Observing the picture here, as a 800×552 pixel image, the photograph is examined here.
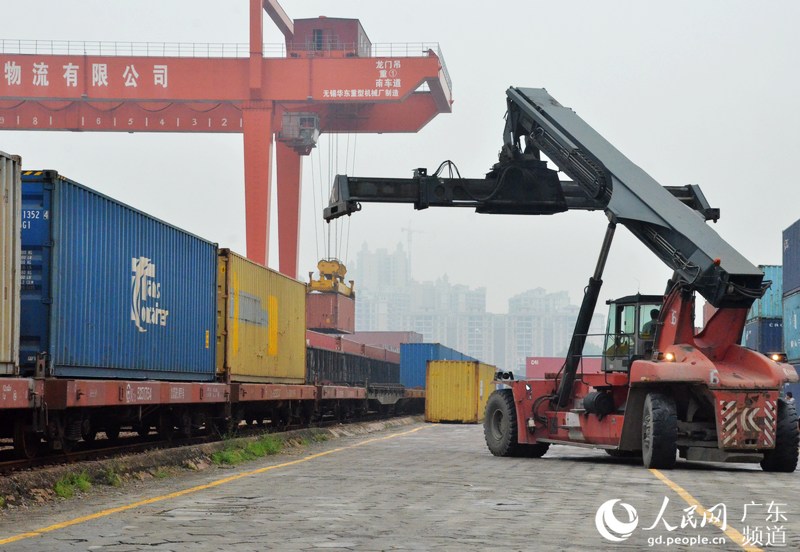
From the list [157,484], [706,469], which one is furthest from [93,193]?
[706,469]

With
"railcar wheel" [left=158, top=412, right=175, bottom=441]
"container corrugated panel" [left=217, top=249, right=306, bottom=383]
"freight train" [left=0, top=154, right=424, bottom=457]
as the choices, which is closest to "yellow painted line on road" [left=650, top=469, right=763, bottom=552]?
"freight train" [left=0, top=154, right=424, bottom=457]

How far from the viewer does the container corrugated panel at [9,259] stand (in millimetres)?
12281

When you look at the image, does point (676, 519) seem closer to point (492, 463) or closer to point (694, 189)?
point (492, 463)

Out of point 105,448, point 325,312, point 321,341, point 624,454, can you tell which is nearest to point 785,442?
point 624,454

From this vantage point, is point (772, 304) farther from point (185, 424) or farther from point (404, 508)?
point (404, 508)

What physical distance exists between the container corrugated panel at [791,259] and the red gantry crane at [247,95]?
1696 centimetres

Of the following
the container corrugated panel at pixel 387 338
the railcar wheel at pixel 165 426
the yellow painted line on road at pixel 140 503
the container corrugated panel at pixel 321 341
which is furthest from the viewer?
the container corrugated panel at pixel 387 338

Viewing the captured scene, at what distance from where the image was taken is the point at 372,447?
20.9 metres

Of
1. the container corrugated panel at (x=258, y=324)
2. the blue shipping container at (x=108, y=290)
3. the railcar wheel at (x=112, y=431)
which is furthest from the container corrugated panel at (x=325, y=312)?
the railcar wheel at (x=112, y=431)

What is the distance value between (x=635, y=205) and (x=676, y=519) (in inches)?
309

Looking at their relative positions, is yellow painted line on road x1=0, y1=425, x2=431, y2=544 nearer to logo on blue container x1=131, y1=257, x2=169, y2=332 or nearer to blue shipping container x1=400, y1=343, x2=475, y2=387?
logo on blue container x1=131, y1=257, x2=169, y2=332

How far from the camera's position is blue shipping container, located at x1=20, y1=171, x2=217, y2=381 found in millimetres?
13562

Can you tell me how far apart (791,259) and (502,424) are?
12104 millimetres

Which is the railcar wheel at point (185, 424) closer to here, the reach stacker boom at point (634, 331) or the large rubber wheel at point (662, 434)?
the reach stacker boom at point (634, 331)
